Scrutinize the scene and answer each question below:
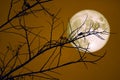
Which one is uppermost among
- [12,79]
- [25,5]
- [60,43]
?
[25,5]

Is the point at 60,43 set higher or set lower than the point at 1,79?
higher

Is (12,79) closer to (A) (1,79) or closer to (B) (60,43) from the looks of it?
(A) (1,79)

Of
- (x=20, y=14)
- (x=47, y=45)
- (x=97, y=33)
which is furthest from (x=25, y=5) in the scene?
(x=97, y=33)

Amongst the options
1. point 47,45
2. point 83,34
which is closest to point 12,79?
point 47,45

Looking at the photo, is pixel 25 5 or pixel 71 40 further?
pixel 71 40

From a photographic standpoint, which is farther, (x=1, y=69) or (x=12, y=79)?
(x=1, y=69)

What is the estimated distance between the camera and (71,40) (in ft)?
2.46

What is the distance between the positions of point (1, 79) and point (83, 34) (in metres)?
0.29

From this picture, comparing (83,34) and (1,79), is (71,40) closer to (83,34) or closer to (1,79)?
(83,34)

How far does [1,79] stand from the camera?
0.66m

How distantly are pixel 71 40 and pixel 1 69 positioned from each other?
0.95 ft

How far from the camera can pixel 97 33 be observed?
76cm

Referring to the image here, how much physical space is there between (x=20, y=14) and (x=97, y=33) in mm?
267

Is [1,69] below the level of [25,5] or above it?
below
